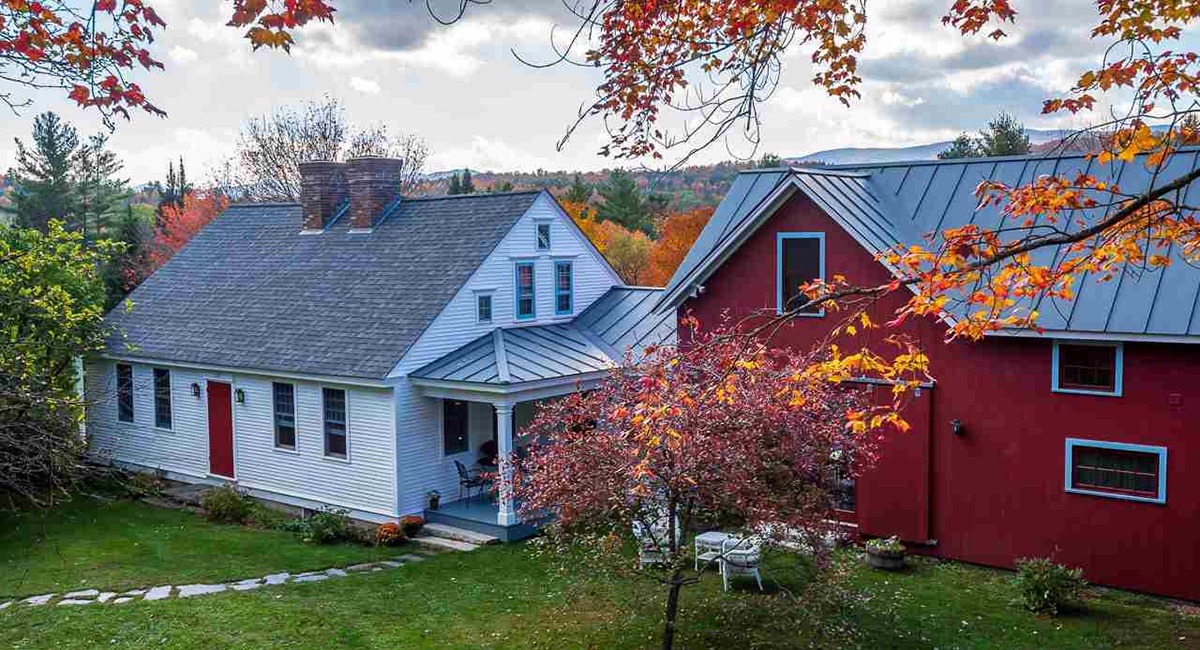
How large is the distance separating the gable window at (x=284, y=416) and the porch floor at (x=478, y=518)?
12.2 feet

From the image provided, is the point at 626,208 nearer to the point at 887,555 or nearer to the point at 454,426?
the point at 454,426

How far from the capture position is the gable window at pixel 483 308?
2169 cm

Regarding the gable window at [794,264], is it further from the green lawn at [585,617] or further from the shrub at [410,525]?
the shrub at [410,525]

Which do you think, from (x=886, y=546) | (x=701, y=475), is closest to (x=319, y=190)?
(x=886, y=546)

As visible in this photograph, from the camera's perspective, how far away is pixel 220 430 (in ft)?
76.2

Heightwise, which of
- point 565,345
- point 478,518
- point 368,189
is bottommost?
point 478,518

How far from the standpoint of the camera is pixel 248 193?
174 feet

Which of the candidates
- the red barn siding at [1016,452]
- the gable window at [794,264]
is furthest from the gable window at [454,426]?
the gable window at [794,264]

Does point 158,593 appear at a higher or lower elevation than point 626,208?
lower

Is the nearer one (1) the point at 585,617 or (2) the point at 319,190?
(1) the point at 585,617

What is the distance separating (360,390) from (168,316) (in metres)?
8.14

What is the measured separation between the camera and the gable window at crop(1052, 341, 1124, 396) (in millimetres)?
15234

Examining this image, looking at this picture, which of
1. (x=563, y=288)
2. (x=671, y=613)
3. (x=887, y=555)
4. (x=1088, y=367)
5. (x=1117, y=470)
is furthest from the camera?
(x=563, y=288)

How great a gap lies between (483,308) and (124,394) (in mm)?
9933
